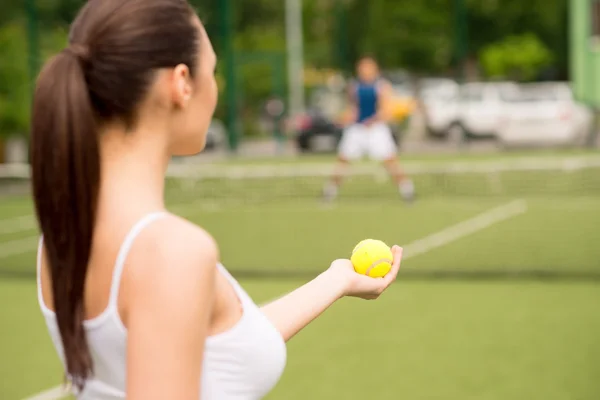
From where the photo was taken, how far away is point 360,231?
12609mm

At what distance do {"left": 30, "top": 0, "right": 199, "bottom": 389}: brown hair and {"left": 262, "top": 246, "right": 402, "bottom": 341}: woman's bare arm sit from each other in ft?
1.44

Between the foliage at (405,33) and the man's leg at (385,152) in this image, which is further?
the foliage at (405,33)

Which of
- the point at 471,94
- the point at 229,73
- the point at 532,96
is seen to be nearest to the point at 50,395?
the point at 229,73

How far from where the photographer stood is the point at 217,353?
1803mm

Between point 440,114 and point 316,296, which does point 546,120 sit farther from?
point 316,296

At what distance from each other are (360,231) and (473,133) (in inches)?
716

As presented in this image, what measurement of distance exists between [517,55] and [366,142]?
30590 millimetres

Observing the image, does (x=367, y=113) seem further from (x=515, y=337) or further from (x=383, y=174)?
(x=515, y=337)

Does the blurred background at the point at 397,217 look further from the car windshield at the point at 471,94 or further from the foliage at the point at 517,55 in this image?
the foliage at the point at 517,55

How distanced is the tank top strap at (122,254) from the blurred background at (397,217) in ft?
5.78

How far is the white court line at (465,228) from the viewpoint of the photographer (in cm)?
1112

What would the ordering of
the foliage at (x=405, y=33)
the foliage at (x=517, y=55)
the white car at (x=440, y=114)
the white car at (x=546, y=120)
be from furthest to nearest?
the foliage at (x=517, y=55) < the foliage at (x=405, y=33) < the white car at (x=440, y=114) < the white car at (x=546, y=120)

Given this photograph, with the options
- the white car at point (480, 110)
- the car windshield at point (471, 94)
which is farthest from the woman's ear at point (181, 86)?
the car windshield at point (471, 94)

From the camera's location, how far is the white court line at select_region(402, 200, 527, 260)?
11.1 m
